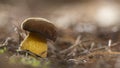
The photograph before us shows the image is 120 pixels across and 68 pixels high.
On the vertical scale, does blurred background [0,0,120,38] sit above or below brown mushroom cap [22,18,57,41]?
above

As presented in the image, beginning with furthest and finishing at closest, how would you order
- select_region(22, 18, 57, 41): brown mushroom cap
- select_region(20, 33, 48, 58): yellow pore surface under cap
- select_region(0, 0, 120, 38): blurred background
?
select_region(0, 0, 120, 38): blurred background → select_region(20, 33, 48, 58): yellow pore surface under cap → select_region(22, 18, 57, 41): brown mushroom cap

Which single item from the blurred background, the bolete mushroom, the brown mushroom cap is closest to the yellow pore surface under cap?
the bolete mushroom

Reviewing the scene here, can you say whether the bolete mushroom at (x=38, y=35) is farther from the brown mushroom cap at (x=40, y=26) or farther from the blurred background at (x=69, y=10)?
the blurred background at (x=69, y=10)

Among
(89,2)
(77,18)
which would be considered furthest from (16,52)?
(89,2)

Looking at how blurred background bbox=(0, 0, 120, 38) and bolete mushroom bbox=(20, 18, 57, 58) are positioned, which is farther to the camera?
blurred background bbox=(0, 0, 120, 38)

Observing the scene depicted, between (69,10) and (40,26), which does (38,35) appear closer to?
(40,26)

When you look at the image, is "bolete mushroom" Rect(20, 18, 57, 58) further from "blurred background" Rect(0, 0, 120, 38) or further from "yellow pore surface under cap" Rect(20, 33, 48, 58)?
"blurred background" Rect(0, 0, 120, 38)

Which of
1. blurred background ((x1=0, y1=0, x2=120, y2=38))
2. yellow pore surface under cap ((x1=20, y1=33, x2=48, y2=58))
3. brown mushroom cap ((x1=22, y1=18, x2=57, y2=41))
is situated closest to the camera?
brown mushroom cap ((x1=22, y1=18, x2=57, y2=41))

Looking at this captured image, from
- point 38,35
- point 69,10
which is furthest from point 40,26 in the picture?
point 69,10
